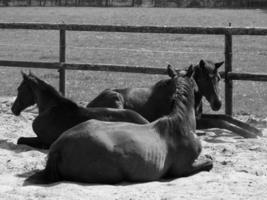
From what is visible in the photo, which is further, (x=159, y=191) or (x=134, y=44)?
(x=134, y=44)

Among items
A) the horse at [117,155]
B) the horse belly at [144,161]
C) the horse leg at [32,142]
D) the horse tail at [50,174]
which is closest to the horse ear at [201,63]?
the horse at [117,155]

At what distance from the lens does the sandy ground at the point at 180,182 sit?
599cm

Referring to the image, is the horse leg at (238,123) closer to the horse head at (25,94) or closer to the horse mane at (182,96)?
the horse mane at (182,96)

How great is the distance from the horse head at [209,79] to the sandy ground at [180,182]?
0.66 m

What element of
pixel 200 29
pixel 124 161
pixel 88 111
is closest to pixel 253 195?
pixel 124 161

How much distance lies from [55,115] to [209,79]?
7.66ft

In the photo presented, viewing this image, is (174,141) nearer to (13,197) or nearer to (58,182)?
(58,182)

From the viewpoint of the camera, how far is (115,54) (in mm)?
22281

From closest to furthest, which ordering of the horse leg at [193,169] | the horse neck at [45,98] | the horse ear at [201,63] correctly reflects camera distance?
the horse leg at [193,169], the horse neck at [45,98], the horse ear at [201,63]

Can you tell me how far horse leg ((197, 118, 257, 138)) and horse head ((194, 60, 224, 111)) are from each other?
343 mm

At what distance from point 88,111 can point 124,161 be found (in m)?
1.83

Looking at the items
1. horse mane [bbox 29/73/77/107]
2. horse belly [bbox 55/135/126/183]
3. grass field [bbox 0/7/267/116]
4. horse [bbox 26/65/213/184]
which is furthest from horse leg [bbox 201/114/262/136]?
horse belly [bbox 55/135/126/183]

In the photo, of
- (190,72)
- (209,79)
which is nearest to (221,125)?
(209,79)

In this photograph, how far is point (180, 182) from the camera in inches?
262
